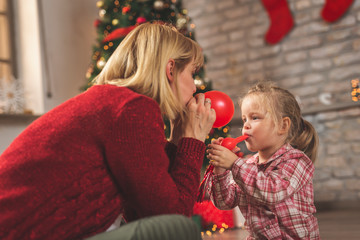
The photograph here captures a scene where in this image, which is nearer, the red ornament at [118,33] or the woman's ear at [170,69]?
the woman's ear at [170,69]

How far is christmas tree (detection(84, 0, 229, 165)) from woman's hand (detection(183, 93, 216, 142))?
5.06 ft

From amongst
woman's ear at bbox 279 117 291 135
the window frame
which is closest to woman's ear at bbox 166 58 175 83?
woman's ear at bbox 279 117 291 135

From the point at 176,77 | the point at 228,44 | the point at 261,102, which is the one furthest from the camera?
the point at 228,44

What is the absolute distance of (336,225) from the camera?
269cm

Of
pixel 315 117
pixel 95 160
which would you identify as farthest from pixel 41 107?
pixel 315 117

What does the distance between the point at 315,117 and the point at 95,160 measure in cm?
311

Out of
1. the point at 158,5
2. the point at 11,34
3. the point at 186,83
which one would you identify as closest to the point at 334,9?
the point at 158,5

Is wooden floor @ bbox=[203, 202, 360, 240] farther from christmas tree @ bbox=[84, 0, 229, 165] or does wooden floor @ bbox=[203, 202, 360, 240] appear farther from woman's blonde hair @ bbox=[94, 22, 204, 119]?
woman's blonde hair @ bbox=[94, 22, 204, 119]

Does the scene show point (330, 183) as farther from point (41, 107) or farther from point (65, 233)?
point (65, 233)

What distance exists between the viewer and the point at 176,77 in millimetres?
1042

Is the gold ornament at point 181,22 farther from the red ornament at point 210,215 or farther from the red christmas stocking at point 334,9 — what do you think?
the red christmas stocking at point 334,9

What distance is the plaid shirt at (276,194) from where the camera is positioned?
1216 mm

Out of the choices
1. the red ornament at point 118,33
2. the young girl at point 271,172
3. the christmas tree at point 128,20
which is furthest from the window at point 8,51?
the young girl at point 271,172

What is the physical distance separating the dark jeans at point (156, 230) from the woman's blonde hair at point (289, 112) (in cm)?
64
